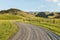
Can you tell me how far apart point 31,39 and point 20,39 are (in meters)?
1.75

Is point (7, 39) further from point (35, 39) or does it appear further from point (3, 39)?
point (35, 39)

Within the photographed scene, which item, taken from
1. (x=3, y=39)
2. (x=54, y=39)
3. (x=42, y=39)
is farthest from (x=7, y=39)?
(x=54, y=39)

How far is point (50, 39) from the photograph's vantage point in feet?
96.0

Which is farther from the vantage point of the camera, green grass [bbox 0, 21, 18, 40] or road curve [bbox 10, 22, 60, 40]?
green grass [bbox 0, 21, 18, 40]

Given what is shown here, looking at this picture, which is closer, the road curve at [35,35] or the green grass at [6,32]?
the road curve at [35,35]

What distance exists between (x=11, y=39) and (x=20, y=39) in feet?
4.82

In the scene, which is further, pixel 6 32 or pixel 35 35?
pixel 6 32

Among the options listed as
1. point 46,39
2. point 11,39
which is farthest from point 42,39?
point 11,39

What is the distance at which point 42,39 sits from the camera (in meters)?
29.3

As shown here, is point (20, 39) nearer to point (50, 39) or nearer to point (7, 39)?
point (7, 39)

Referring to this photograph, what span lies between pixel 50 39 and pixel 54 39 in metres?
0.64

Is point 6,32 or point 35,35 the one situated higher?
point 35,35

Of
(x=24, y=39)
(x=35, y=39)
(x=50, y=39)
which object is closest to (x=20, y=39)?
(x=24, y=39)

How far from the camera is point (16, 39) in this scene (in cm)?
2873
